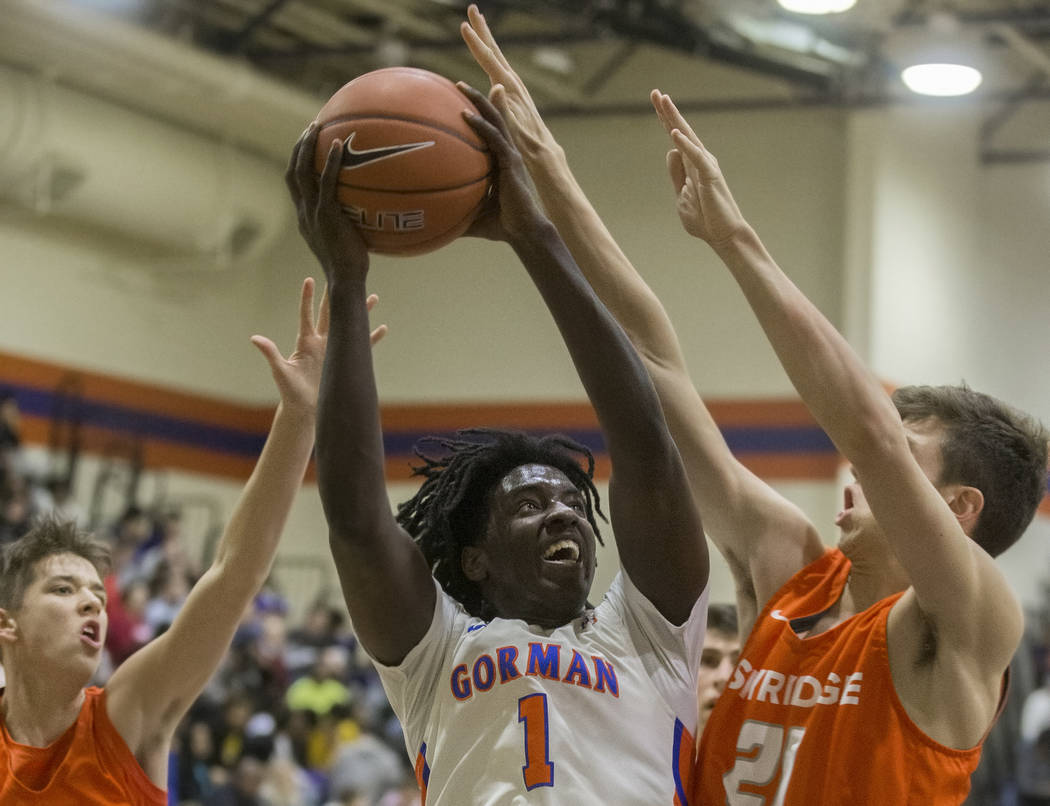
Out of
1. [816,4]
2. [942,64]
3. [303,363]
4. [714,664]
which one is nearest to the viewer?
[303,363]

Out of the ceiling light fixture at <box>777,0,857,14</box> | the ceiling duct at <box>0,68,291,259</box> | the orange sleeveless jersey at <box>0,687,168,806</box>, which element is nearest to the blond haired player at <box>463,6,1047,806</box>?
the orange sleeveless jersey at <box>0,687,168,806</box>

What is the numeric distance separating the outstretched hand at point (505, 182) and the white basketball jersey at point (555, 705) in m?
0.70

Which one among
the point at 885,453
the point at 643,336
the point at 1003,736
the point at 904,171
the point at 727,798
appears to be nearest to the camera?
the point at 885,453

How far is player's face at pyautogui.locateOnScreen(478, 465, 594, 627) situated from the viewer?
9.49 ft

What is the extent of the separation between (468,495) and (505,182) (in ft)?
2.25

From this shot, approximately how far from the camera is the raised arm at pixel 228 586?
3.42 meters

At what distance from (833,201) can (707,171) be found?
983cm

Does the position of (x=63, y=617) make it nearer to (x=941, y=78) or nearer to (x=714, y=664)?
(x=714, y=664)

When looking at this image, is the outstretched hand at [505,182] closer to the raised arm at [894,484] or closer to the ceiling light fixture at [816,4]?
the raised arm at [894,484]

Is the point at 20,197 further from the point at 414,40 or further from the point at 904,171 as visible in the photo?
the point at 904,171

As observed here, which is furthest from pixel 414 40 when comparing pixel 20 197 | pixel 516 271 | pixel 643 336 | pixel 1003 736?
pixel 643 336

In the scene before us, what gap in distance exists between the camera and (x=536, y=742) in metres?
2.71

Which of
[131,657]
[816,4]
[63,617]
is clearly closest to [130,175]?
[816,4]

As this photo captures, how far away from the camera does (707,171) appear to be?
2.96 m
